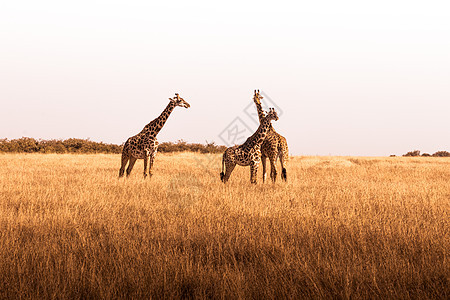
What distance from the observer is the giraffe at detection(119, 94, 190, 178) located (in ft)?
43.2

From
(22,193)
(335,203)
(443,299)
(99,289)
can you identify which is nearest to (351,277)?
(443,299)

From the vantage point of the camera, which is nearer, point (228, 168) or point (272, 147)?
point (228, 168)

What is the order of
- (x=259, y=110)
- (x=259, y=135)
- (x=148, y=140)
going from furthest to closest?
(x=148, y=140), (x=259, y=110), (x=259, y=135)

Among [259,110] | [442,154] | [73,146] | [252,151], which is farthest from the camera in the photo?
[442,154]

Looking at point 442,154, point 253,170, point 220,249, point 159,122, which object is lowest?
point 220,249

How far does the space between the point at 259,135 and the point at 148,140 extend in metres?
3.97

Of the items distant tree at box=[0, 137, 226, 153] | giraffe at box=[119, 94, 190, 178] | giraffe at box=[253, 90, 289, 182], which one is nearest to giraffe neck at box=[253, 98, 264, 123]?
giraffe at box=[253, 90, 289, 182]

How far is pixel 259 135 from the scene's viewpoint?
1148 centimetres

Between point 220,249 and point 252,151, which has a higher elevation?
point 252,151

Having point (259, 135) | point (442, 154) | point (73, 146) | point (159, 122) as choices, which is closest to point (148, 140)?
point (159, 122)

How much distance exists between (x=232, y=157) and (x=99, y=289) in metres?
8.00

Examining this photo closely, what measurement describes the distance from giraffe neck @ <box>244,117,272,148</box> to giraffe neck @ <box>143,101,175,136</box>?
138 inches

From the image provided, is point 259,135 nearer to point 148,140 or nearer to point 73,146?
point 148,140

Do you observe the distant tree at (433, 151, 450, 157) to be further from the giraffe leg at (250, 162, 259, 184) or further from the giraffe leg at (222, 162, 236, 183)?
the giraffe leg at (222, 162, 236, 183)
